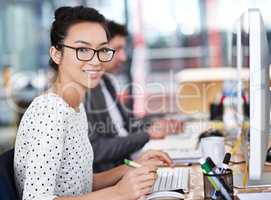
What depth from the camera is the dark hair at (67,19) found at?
4.58 feet

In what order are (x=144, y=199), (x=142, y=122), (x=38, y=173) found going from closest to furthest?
(x=38, y=173), (x=144, y=199), (x=142, y=122)

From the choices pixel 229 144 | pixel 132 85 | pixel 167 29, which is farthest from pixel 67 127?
pixel 167 29

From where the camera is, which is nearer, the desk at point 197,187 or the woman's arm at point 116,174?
the desk at point 197,187

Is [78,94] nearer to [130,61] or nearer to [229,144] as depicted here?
[229,144]

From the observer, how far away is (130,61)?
17.2ft

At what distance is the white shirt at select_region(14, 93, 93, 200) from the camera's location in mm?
1177

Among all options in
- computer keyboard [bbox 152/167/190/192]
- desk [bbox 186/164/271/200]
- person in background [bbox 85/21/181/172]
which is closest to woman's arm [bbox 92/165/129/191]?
computer keyboard [bbox 152/167/190/192]

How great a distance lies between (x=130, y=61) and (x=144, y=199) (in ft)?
13.2

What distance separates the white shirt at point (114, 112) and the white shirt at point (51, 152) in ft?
4.46

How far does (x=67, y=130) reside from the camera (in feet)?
4.32

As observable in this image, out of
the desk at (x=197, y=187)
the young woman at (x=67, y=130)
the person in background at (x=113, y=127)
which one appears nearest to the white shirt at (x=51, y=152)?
the young woman at (x=67, y=130)

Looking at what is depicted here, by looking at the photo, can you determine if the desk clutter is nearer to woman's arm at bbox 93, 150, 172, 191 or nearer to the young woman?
woman's arm at bbox 93, 150, 172, 191

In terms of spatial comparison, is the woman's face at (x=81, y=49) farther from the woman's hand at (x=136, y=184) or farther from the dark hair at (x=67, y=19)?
the woman's hand at (x=136, y=184)

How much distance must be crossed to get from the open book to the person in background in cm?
62
